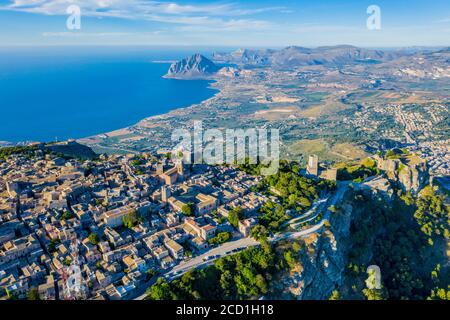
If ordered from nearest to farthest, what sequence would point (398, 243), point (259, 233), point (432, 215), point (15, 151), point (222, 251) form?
point (222, 251) → point (259, 233) → point (398, 243) → point (432, 215) → point (15, 151)

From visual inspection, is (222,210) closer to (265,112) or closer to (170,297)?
(170,297)

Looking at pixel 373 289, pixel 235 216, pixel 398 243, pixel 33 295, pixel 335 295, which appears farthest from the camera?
pixel 398 243

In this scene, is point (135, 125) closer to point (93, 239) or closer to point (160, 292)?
point (93, 239)

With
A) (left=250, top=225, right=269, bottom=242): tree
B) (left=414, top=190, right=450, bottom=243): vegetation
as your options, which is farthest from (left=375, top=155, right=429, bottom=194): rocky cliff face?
(left=250, top=225, right=269, bottom=242): tree

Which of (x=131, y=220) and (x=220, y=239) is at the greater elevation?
(x=131, y=220)

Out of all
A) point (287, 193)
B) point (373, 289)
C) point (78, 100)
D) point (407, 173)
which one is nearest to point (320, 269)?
point (373, 289)

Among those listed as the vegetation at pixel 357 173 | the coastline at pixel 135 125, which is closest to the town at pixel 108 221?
the vegetation at pixel 357 173

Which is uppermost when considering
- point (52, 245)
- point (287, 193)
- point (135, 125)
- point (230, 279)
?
point (135, 125)

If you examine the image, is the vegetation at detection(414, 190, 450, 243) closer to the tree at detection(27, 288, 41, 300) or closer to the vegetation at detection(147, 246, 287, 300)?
the vegetation at detection(147, 246, 287, 300)
